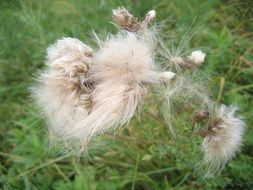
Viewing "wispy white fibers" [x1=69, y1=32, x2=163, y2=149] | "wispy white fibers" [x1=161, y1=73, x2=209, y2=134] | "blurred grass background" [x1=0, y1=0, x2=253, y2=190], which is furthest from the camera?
"blurred grass background" [x1=0, y1=0, x2=253, y2=190]

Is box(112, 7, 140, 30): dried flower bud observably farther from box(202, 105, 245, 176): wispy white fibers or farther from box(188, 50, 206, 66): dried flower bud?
box(202, 105, 245, 176): wispy white fibers

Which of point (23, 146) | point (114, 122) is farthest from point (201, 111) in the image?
point (23, 146)

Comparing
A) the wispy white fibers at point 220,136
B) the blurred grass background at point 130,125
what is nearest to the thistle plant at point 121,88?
the wispy white fibers at point 220,136

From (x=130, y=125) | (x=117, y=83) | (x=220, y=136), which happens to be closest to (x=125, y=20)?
(x=117, y=83)

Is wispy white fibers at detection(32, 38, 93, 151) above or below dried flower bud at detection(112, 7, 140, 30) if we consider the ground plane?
below

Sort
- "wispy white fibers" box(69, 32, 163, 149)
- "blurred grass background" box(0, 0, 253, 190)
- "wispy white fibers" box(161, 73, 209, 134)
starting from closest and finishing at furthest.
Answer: "wispy white fibers" box(69, 32, 163, 149), "wispy white fibers" box(161, 73, 209, 134), "blurred grass background" box(0, 0, 253, 190)

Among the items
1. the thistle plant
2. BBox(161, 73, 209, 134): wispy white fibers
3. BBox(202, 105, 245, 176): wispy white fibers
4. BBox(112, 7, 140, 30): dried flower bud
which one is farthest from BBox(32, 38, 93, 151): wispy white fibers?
BBox(202, 105, 245, 176): wispy white fibers

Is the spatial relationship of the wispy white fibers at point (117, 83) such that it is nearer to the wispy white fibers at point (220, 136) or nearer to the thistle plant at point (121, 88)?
the thistle plant at point (121, 88)
